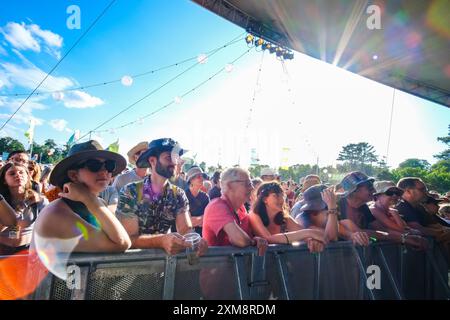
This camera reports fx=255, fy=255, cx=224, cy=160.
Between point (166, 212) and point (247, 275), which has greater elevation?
point (166, 212)

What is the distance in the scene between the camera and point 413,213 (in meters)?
3.73

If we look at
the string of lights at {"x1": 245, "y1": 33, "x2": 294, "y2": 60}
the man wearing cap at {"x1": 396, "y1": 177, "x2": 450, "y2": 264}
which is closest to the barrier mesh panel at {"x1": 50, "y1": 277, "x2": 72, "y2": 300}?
the man wearing cap at {"x1": 396, "y1": 177, "x2": 450, "y2": 264}

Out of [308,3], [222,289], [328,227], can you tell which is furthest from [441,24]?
[222,289]

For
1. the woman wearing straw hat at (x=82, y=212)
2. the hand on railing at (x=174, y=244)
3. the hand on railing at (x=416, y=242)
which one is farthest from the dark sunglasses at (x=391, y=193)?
the woman wearing straw hat at (x=82, y=212)

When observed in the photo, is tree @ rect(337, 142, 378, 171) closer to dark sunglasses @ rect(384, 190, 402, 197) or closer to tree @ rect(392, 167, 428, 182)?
tree @ rect(392, 167, 428, 182)

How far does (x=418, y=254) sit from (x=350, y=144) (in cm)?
9350

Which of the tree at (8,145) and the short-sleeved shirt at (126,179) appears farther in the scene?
the tree at (8,145)

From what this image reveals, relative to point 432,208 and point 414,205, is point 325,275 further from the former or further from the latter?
point 432,208

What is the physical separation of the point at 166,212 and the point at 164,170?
0.39m

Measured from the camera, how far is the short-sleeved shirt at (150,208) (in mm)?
2189

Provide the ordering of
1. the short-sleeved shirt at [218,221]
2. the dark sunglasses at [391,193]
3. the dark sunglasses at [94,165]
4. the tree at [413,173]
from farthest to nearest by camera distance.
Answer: the tree at [413,173] → the dark sunglasses at [391,193] → the short-sleeved shirt at [218,221] → the dark sunglasses at [94,165]

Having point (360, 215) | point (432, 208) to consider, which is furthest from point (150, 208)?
→ point (432, 208)

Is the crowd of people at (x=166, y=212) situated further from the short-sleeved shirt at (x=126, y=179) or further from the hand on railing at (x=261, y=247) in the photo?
the short-sleeved shirt at (x=126, y=179)

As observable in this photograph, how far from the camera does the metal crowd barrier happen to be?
1.43 metres
